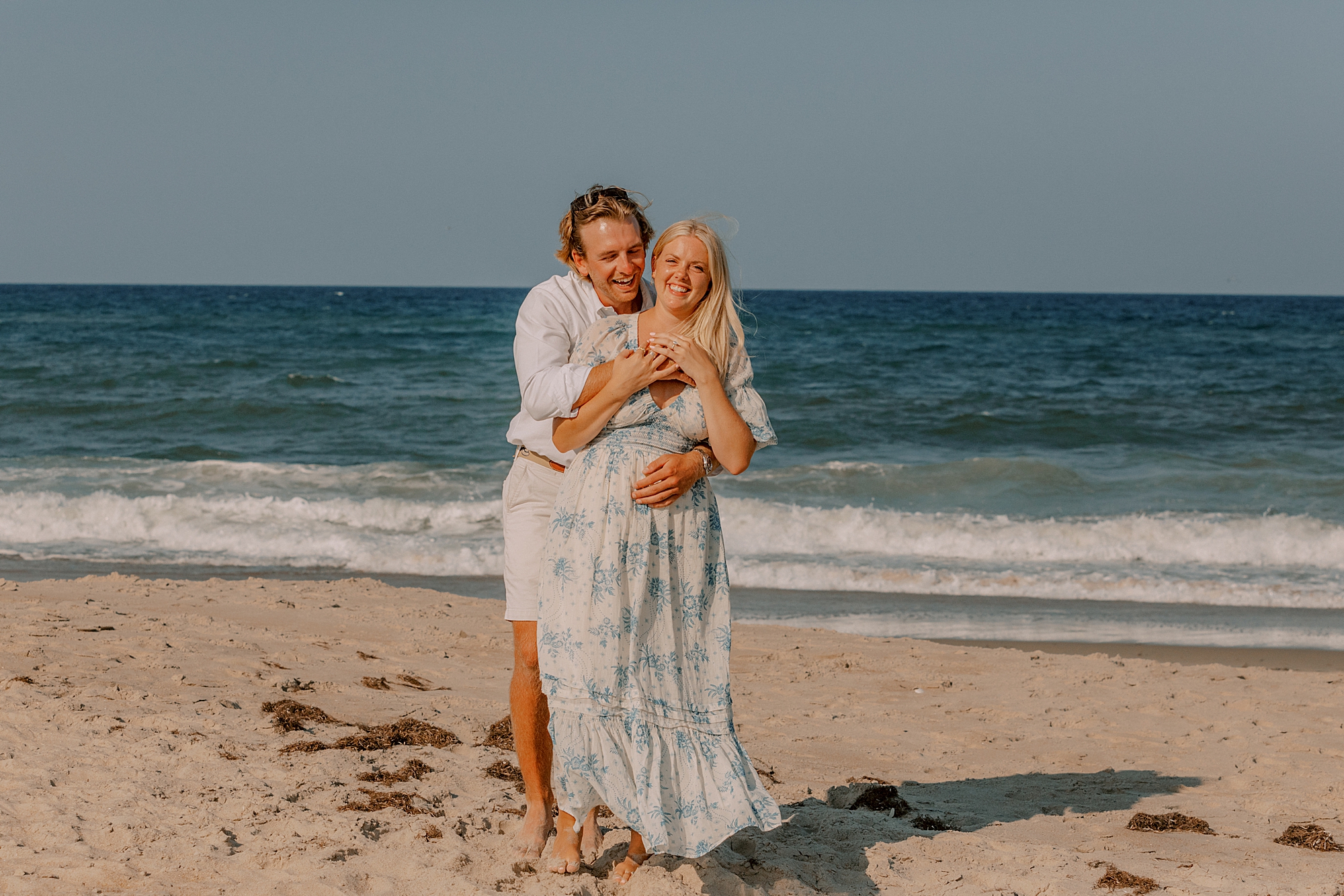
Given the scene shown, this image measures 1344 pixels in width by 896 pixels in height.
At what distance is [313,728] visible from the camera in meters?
4.45

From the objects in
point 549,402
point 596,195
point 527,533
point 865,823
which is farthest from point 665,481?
point 865,823

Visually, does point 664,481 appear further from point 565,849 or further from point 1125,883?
point 1125,883

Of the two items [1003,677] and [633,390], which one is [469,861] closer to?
[633,390]

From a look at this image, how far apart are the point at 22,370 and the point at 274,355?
5.44m

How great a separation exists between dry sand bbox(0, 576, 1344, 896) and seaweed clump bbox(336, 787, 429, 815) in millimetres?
21

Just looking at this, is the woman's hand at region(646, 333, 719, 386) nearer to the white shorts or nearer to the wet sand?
the white shorts

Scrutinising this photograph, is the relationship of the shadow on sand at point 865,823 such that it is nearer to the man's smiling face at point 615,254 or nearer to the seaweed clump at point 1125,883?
the seaweed clump at point 1125,883

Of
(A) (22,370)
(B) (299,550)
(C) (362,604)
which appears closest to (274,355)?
(A) (22,370)

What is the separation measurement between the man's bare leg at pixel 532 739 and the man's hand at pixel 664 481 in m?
0.63

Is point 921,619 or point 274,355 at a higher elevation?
point 274,355

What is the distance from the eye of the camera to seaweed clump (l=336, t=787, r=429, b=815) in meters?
3.59

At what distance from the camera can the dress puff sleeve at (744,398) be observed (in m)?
2.99

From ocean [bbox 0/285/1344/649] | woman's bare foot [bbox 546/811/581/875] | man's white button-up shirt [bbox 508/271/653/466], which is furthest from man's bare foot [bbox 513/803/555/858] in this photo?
ocean [bbox 0/285/1344/649]

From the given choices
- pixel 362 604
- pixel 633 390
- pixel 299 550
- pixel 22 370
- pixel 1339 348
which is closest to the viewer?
pixel 633 390
